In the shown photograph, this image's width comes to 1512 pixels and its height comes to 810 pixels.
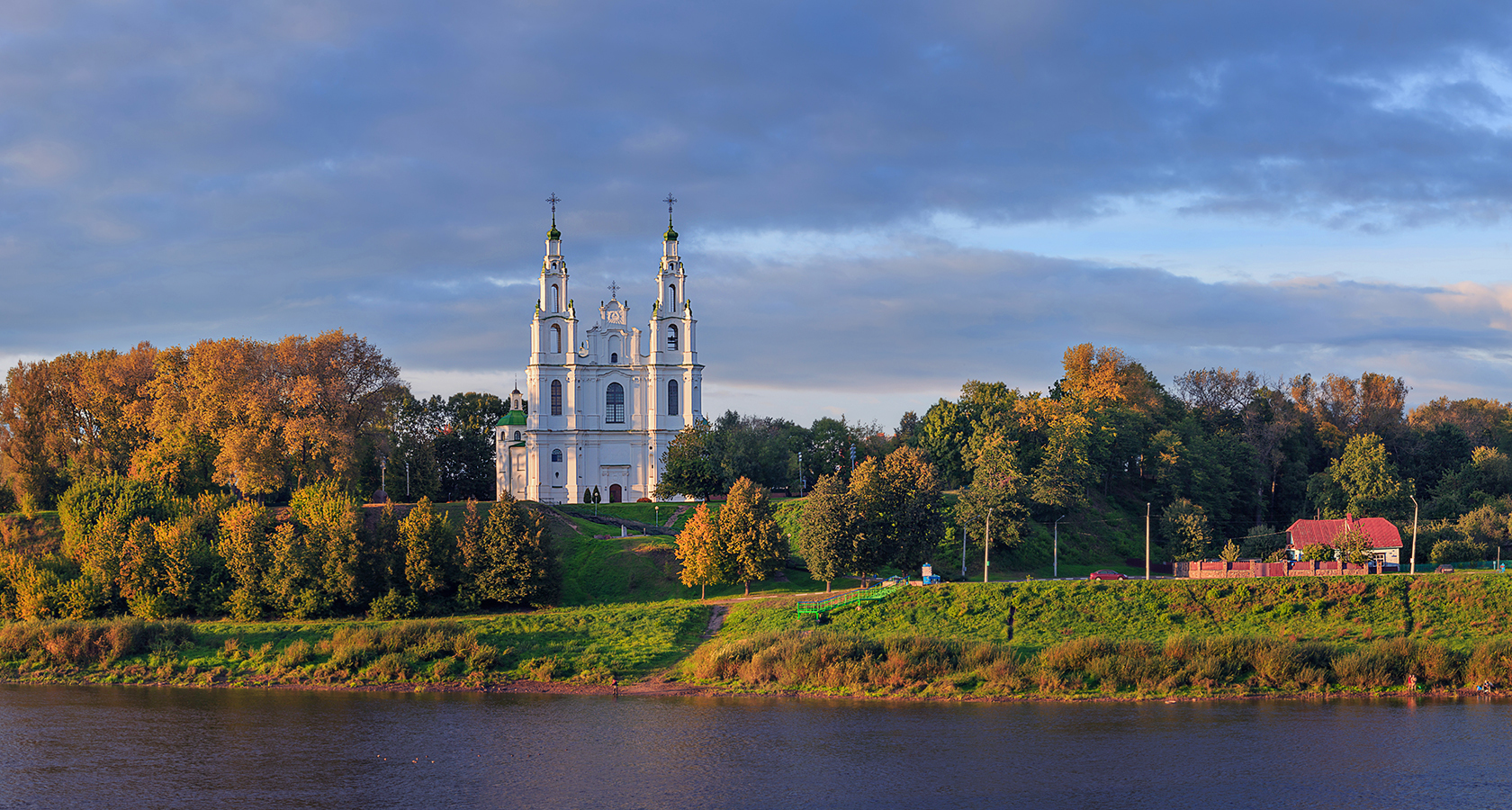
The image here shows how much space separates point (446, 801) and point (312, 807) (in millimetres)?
3297

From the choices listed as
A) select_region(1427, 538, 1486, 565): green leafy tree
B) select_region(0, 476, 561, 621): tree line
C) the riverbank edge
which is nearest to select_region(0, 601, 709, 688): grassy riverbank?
the riverbank edge

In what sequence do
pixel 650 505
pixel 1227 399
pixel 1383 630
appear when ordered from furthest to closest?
pixel 1227 399, pixel 650 505, pixel 1383 630

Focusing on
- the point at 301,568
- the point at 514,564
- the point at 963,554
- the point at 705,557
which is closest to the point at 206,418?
the point at 301,568

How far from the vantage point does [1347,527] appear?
67938 mm

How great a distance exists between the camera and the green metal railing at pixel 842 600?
53097mm

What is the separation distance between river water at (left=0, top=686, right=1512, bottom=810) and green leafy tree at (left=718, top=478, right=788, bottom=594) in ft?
46.4

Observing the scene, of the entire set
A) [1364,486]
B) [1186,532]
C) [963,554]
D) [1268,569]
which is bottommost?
[1268,569]

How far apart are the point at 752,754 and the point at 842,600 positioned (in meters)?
20.0

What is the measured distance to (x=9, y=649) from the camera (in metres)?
52.4

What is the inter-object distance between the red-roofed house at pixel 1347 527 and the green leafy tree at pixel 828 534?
27.7 metres

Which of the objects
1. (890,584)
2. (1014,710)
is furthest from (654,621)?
(1014,710)

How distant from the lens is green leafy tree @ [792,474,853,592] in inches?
2232

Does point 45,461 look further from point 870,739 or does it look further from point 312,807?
point 870,739

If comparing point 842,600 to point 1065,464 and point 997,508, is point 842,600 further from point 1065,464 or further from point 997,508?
point 1065,464
